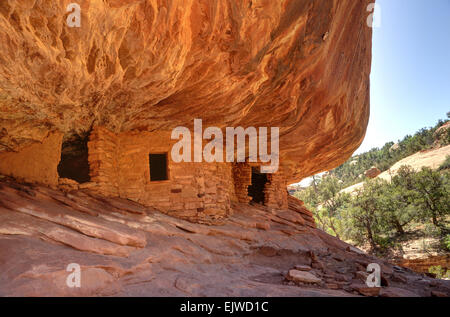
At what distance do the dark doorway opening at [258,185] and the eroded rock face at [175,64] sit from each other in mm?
2742

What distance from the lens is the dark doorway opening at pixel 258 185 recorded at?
842 cm

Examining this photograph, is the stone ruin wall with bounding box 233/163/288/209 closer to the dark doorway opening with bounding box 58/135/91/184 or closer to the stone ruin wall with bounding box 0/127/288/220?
the stone ruin wall with bounding box 0/127/288/220

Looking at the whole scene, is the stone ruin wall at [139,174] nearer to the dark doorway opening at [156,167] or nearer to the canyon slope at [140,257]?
the canyon slope at [140,257]

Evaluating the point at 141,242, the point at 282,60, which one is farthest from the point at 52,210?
the point at 282,60

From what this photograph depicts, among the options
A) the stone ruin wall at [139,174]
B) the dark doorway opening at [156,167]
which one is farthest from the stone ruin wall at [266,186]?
the stone ruin wall at [139,174]

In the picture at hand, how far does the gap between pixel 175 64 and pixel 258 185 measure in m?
5.94

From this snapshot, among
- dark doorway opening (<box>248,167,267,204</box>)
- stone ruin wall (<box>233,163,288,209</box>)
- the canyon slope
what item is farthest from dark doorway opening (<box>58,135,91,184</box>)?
dark doorway opening (<box>248,167,267,204</box>)

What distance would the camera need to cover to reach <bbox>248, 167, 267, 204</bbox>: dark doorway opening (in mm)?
8422

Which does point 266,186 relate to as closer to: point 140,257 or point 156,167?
point 156,167

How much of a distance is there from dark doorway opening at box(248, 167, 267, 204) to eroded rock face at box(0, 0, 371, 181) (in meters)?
2.74

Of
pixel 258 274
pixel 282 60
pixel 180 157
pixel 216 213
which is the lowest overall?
pixel 258 274

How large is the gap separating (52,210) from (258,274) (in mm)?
2560
